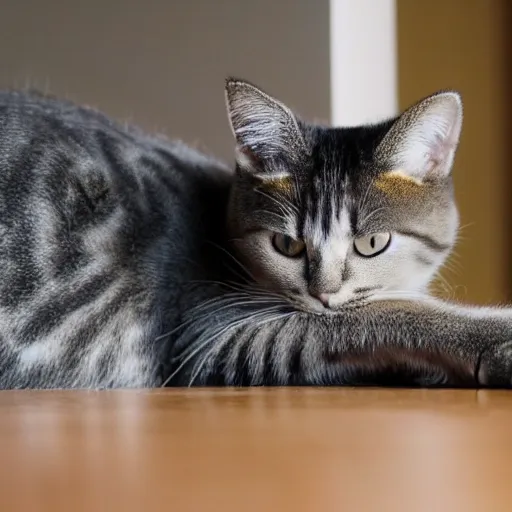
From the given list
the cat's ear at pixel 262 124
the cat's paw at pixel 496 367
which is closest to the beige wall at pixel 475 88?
the cat's ear at pixel 262 124

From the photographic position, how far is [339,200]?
3.80ft

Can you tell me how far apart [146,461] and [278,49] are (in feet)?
5.29

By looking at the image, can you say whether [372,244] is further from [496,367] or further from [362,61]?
[362,61]

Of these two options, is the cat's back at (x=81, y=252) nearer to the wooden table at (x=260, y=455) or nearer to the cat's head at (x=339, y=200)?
the cat's head at (x=339, y=200)

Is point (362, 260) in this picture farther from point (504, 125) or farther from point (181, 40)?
point (504, 125)

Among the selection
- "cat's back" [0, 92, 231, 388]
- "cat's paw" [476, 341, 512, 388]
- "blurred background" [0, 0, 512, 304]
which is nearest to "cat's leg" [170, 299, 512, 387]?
"cat's paw" [476, 341, 512, 388]

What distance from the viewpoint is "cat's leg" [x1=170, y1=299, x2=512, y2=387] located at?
95 cm

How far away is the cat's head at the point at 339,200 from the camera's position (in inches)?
45.0

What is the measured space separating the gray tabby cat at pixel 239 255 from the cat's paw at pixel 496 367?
9cm

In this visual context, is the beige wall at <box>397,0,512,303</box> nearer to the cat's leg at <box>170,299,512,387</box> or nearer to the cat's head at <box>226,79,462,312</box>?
the cat's head at <box>226,79,462,312</box>

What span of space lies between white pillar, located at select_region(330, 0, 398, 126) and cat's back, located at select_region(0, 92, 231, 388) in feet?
2.68

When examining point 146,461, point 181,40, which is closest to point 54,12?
point 181,40

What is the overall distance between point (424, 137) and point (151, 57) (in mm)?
1050

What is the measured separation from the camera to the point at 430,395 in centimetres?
84
